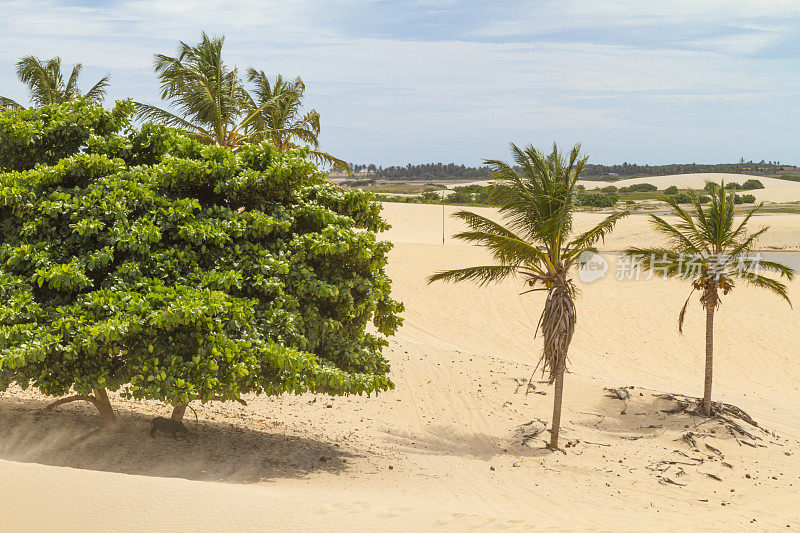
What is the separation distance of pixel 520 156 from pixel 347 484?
6.99m

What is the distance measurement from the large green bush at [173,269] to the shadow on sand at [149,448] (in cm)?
89

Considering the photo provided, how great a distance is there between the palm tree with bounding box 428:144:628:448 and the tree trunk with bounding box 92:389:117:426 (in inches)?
241

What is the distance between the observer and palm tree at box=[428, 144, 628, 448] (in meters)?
13.0

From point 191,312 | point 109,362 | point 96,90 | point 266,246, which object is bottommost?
point 109,362

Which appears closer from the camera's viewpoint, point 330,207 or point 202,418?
point 330,207

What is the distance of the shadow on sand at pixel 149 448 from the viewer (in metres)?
9.73

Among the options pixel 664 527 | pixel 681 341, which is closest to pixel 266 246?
pixel 664 527

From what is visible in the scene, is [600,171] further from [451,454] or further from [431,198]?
[451,454]

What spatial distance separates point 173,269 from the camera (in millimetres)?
9484

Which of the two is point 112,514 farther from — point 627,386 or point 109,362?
point 627,386

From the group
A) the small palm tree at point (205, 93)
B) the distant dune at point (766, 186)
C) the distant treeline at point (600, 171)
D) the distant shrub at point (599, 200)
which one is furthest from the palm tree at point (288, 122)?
the distant treeline at point (600, 171)

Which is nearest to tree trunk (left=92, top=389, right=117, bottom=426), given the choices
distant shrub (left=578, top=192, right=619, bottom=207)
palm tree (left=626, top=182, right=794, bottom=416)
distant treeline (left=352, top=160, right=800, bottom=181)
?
palm tree (left=626, top=182, right=794, bottom=416)

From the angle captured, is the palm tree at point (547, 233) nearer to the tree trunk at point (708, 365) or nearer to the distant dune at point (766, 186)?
the tree trunk at point (708, 365)

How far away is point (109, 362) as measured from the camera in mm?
9305
